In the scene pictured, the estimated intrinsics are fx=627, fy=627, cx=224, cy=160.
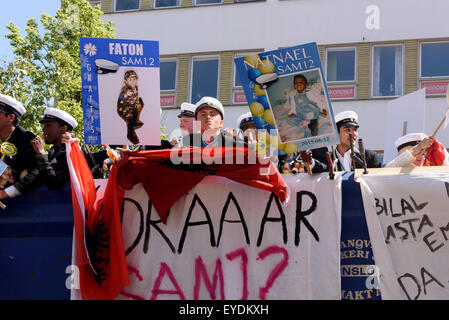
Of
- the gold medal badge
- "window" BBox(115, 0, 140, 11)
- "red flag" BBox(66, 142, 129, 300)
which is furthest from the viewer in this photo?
"window" BBox(115, 0, 140, 11)

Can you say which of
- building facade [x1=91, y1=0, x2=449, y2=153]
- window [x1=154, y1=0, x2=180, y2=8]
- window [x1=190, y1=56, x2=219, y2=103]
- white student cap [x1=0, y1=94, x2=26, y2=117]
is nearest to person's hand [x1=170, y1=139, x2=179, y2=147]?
white student cap [x1=0, y1=94, x2=26, y2=117]

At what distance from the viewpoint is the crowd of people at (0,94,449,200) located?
14.4 feet

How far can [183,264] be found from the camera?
4.01 m

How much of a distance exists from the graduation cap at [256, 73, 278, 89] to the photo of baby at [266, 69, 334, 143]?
3 cm

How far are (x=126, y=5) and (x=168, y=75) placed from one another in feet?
8.70

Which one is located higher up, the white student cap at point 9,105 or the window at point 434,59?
the window at point 434,59

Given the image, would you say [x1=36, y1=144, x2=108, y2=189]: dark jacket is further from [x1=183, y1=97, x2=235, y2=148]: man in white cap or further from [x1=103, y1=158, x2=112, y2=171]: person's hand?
[x1=183, y1=97, x2=235, y2=148]: man in white cap

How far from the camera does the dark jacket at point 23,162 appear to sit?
4398 millimetres

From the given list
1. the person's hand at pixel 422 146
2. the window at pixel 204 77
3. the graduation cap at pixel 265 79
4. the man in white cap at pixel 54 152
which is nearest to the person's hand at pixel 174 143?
the man in white cap at pixel 54 152

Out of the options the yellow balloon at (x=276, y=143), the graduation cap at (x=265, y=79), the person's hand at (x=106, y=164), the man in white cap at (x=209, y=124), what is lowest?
the person's hand at (x=106, y=164)

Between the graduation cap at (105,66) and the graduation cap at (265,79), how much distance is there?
1023mm

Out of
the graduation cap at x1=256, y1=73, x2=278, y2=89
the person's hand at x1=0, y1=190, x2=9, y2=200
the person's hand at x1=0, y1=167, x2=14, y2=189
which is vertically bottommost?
the person's hand at x1=0, y1=190, x2=9, y2=200

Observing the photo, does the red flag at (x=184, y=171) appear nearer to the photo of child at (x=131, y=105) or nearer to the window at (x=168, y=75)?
the photo of child at (x=131, y=105)

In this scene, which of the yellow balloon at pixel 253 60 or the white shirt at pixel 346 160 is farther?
the white shirt at pixel 346 160
